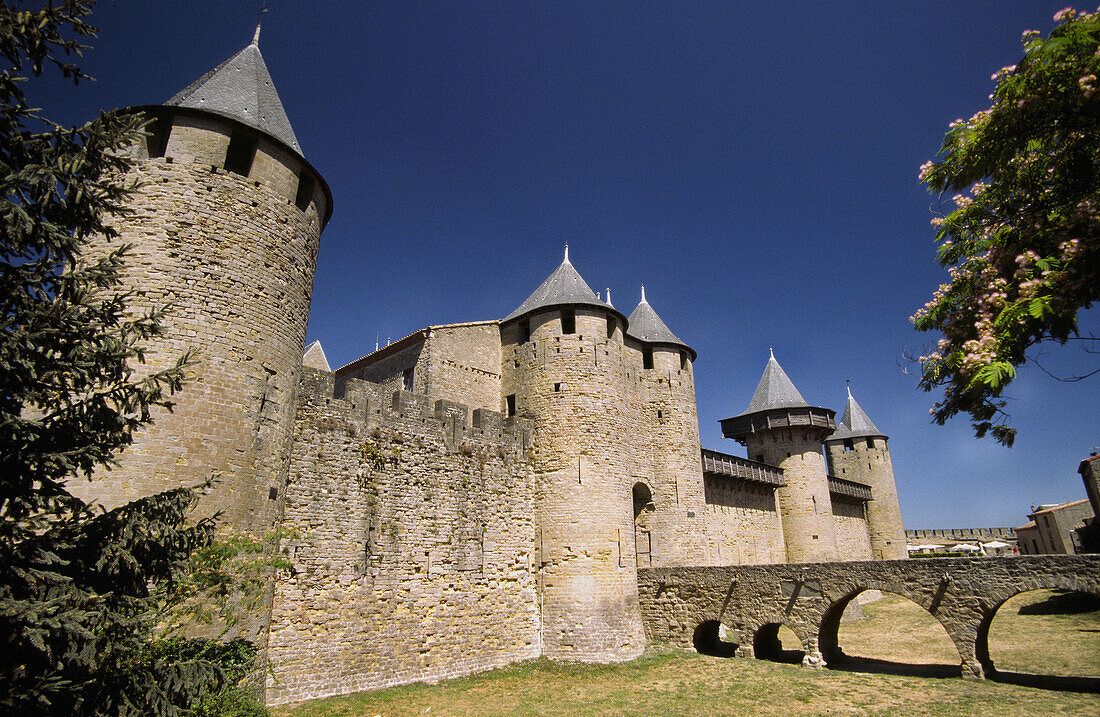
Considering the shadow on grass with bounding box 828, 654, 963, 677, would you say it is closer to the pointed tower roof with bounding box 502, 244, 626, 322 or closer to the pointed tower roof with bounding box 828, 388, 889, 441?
the pointed tower roof with bounding box 502, 244, 626, 322

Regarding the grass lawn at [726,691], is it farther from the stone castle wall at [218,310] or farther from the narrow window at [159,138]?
the narrow window at [159,138]

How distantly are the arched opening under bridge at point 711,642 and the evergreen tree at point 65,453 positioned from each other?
14703 mm

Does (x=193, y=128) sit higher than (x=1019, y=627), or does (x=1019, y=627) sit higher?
(x=193, y=128)

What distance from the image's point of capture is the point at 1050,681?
12.9 metres

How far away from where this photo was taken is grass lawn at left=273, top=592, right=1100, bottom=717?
11.1m

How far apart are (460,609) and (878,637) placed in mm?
15915

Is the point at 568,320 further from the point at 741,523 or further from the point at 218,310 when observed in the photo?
the point at 741,523

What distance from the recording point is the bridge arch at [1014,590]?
12.3 metres

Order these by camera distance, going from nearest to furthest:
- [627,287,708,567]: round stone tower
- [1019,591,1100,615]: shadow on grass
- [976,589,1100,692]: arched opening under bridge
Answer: [976,589,1100,692]: arched opening under bridge → [627,287,708,567]: round stone tower → [1019,591,1100,615]: shadow on grass

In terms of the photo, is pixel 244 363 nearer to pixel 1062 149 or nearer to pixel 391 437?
pixel 391 437

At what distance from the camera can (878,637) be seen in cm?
2094

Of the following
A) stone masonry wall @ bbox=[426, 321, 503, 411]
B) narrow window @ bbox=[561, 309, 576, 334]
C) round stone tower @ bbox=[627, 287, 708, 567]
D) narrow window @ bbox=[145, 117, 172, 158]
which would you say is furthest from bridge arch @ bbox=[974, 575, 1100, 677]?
narrow window @ bbox=[145, 117, 172, 158]

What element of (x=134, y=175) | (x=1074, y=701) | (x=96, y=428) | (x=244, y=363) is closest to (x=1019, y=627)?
(x=1074, y=701)

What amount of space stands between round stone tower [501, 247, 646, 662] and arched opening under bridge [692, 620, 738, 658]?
2.14 m
